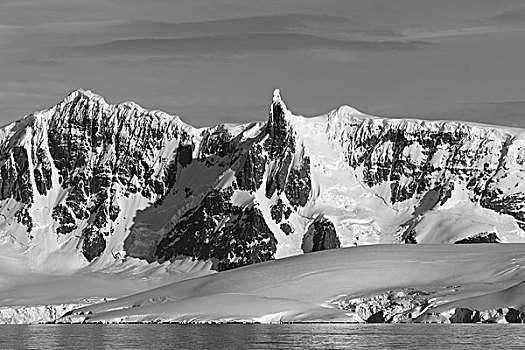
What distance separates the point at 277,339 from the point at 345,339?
29.0 feet

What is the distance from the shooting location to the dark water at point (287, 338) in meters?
149

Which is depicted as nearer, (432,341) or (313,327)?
(432,341)

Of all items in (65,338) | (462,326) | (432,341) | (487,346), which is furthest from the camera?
(462,326)

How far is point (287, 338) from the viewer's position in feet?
540

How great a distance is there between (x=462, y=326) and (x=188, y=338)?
45.4 metres

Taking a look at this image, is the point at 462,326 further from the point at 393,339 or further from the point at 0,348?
the point at 0,348

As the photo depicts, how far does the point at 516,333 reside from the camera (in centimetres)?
16525

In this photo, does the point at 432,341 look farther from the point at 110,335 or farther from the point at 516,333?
the point at 110,335

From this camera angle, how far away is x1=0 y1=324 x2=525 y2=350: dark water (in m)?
149

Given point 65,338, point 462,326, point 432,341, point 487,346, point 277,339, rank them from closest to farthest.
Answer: point 487,346
point 432,341
point 277,339
point 65,338
point 462,326

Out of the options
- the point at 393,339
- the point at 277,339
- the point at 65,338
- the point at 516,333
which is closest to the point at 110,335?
the point at 65,338

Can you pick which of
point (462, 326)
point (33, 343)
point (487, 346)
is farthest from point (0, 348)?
point (462, 326)

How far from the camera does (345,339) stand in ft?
523

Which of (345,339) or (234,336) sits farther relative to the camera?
(234,336)
